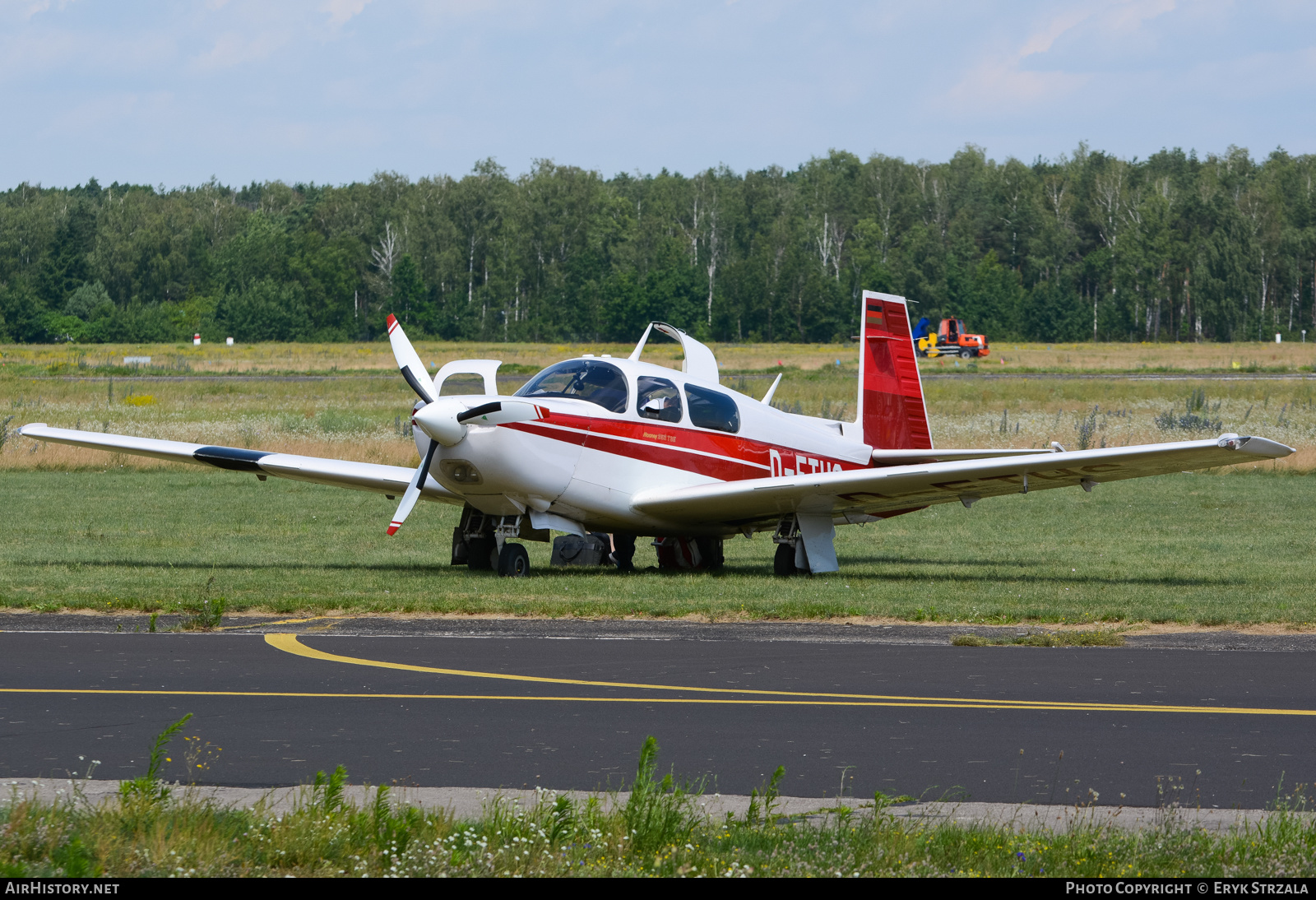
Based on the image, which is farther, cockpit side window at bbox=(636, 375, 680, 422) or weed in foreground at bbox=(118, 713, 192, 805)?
cockpit side window at bbox=(636, 375, 680, 422)

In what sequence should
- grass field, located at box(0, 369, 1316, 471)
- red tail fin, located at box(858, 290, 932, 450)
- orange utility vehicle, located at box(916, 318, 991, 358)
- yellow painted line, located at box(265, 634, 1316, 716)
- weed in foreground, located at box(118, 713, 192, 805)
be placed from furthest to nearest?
orange utility vehicle, located at box(916, 318, 991, 358)
grass field, located at box(0, 369, 1316, 471)
red tail fin, located at box(858, 290, 932, 450)
yellow painted line, located at box(265, 634, 1316, 716)
weed in foreground, located at box(118, 713, 192, 805)

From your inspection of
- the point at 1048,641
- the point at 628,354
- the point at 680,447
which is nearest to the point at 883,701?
the point at 1048,641

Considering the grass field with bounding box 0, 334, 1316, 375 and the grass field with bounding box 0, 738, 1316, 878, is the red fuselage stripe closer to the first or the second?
the grass field with bounding box 0, 738, 1316, 878

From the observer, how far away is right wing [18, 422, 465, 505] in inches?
724

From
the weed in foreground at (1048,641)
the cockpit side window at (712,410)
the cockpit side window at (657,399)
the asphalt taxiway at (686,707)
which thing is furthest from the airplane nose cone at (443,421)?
the weed in foreground at (1048,641)

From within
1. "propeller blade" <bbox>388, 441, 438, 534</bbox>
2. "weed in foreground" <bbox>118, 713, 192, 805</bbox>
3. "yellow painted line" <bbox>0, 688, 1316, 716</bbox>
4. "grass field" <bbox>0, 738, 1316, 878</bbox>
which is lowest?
"yellow painted line" <bbox>0, 688, 1316, 716</bbox>

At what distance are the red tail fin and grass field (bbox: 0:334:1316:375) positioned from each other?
44.6m

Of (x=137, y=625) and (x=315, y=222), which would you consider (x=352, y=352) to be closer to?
(x=315, y=222)

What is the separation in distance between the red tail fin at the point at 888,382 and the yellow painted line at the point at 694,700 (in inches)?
446

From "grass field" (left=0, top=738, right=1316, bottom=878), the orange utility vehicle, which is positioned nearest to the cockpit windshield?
"grass field" (left=0, top=738, right=1316, bottom=878)

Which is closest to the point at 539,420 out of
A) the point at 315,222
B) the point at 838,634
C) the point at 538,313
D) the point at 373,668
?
the point at 838,634

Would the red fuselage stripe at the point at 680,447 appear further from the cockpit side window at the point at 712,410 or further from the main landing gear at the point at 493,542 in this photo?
the main landing gear at the point at 493,542

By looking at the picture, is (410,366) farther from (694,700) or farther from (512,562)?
(694,700)

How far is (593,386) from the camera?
55.7ft
